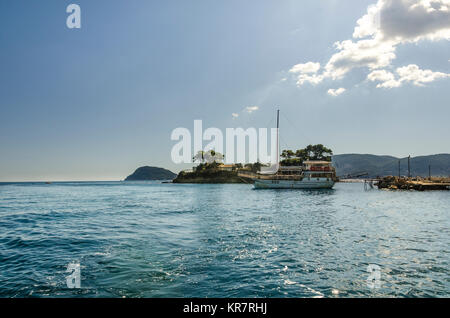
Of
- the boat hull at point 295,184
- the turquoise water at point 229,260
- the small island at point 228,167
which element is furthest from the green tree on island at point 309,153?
the turquoise water at point 229,260

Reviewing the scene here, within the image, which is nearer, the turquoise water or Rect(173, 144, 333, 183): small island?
the turquoise water

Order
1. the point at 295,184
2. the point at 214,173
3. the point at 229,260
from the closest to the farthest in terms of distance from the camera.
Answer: the point at 229,260 < the point at 295,184 < the point at 214,173

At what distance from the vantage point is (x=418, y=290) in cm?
693

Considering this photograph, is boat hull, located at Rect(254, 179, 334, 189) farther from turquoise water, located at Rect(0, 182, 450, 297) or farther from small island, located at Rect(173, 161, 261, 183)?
turquoise water, located at Rect(0, 182, 450, 297)

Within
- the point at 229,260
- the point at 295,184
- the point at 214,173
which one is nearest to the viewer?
the point at 229,260

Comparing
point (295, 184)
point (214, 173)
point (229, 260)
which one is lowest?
point (295, 184)

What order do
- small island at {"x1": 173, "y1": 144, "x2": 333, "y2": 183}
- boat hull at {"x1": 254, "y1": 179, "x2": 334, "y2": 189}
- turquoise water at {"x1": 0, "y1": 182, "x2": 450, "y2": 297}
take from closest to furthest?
turquoise water at {"x1": 0, "y1": 182, "x2": 450, "y2": 297}
boat hull at {"x1": 254, "y1": 179, "x2": 334, "y2": 189}
small island at {"x1": 173, "y1": 144, "x2": 333, "y2": 183}

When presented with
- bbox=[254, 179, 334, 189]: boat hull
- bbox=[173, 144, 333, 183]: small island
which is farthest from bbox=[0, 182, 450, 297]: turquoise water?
bbox=[173, 144, 333, 183]: small island

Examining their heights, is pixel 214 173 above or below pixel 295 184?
above

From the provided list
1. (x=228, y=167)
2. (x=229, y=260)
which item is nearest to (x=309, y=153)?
(x=228, y=167)

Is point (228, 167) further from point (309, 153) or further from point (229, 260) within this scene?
point (229, 260)

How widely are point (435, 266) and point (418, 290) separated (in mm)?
2827

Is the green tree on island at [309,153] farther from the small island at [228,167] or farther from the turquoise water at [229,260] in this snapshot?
the turquoise water at [229,260]

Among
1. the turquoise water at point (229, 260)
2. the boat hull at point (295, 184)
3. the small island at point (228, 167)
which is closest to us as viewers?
the turquoise water at point (229, 260)
